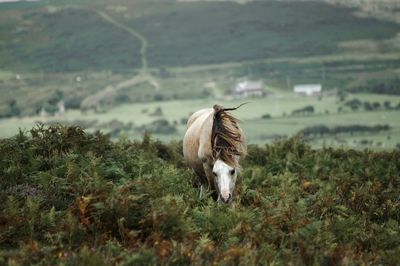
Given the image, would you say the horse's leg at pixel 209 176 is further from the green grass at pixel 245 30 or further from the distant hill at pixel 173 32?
the green grass at pixel 245 30

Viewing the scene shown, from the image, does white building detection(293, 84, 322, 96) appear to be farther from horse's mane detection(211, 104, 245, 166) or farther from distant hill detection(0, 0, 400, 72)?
horse's mane detection(211, 104, 245, 166)

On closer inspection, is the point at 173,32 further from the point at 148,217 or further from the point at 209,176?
the point at 148,217

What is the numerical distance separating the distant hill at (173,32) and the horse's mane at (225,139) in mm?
121166

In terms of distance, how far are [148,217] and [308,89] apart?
11537 cm

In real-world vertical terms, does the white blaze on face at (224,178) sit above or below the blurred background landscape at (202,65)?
above

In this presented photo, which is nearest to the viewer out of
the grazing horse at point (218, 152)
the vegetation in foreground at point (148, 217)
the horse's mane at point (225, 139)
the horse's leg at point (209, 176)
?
the vegetation in foreground at point (148, 217)

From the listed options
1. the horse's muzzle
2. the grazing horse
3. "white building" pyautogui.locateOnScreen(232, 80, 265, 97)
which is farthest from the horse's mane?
"white building" pyautogui.locateOnScreen(232, 80, 265, 97)

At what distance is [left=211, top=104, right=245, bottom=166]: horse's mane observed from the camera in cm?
1230

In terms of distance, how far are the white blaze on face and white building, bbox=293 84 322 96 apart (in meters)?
110

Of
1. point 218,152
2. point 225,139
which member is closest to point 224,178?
point 218,152

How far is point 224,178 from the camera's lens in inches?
467

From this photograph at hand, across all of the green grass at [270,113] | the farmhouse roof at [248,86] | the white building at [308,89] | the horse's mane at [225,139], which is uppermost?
the horse's mane at [225,139]

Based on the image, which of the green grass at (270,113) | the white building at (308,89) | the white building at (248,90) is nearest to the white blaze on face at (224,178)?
the green grass at (270,113)

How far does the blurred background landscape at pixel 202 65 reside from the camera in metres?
93.2
